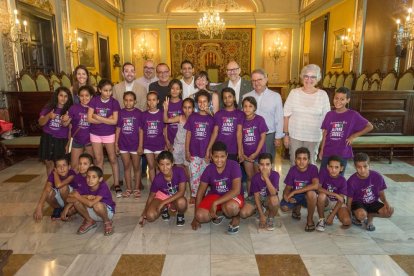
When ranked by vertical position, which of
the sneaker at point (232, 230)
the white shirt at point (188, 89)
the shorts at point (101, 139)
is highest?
the white shirt at point (188, 89)

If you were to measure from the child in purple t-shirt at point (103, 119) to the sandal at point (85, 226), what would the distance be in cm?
92

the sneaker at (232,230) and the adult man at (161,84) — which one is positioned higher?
the adult man at (161,84)

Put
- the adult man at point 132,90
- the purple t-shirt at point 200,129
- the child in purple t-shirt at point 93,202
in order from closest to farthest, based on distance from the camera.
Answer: the child in purple t-shirt at point 93,202
the purple t-shirt at point 200,129
the adult man at point 132,90

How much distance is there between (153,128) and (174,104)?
380 millimetres

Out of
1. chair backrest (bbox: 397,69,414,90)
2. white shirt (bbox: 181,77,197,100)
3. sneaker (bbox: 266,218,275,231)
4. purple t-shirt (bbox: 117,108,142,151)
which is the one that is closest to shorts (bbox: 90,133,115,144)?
purple t-shirt (bbox: 117,108,142,151)

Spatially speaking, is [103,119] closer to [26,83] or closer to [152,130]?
[152,130]

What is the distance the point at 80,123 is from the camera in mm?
3740

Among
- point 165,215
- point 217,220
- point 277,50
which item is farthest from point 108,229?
point 277,50

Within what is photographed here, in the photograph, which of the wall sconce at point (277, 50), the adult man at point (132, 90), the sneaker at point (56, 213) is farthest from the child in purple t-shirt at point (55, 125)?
the wall sconce at point (277, 50)

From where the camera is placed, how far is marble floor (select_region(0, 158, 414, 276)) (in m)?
2.40

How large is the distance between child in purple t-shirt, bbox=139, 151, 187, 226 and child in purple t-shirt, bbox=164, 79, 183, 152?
79 cm

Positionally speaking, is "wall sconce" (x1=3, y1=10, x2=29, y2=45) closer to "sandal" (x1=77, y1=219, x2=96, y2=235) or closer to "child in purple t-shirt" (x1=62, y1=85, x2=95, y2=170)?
"child in purple t-shirt" (x1=62, y1=85, x2=95, y2=170)

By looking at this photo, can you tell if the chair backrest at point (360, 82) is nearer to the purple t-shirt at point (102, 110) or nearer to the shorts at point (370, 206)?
the shorts at point (370, 206)

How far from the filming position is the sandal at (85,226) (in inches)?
117
